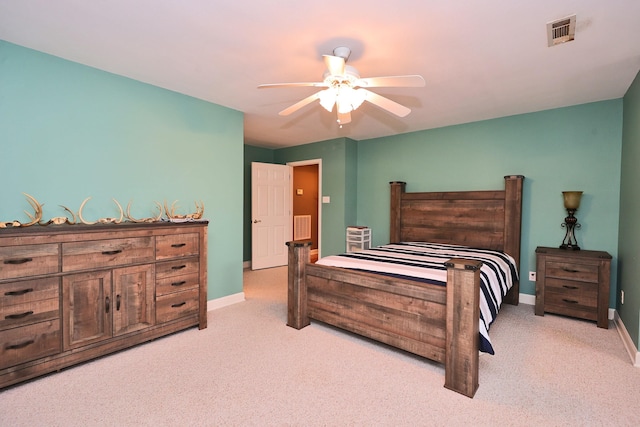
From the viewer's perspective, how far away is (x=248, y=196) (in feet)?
18.7

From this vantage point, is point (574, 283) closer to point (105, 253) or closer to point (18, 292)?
point (105, 253)

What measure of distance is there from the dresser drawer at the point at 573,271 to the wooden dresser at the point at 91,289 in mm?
3519

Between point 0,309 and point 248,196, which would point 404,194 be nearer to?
point 248,196

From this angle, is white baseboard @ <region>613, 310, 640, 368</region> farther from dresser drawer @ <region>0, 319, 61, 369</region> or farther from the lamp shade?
dresser drawer @ <region>0, 319, 61, 369</region>

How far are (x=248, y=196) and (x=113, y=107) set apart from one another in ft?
10.2

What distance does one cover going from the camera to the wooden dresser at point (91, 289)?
1952mm

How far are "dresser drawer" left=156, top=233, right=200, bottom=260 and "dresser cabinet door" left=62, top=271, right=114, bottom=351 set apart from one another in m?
0.41

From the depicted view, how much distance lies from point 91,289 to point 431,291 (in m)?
2.44

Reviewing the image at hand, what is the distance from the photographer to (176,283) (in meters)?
2.71

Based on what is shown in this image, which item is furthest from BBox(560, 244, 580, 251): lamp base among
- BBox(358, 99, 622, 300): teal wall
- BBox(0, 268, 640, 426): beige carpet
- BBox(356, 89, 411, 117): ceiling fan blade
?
BBox(356, 89, 411, 117): ceiling fan blade

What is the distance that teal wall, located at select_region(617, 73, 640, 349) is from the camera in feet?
8.01

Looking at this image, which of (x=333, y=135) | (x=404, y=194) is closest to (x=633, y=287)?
(x=404, y=194)

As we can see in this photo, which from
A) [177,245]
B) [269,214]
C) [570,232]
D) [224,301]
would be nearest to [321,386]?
[177,245]

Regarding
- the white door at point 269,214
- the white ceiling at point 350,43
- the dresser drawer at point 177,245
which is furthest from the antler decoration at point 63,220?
the white door at point 269,214
